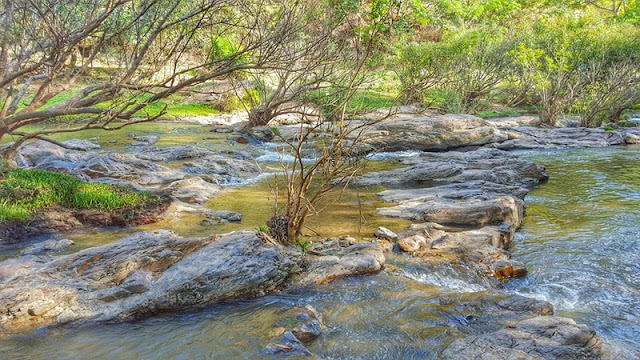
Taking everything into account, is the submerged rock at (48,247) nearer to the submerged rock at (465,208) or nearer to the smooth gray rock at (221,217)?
the smooth gray rock at (221,217)

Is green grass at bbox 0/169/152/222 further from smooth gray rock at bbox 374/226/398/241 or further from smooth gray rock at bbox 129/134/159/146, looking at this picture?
smooth gray rock at bbox 129/134/159/146

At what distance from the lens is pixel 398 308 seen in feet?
18.0

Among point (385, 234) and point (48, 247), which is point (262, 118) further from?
point (48, 247)

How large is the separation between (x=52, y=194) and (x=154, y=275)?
386 cm

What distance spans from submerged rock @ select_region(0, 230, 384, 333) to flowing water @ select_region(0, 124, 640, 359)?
176 mm

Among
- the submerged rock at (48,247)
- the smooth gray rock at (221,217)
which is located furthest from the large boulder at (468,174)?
the submerged rock at (48,247)

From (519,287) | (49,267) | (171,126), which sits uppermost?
(171,126)

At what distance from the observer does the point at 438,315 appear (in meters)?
5.27

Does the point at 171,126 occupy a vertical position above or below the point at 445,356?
above

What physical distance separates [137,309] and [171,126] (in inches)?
788

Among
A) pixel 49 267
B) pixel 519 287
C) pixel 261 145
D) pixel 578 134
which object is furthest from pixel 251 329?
pixel 578 134

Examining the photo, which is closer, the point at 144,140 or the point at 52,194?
the point at 52,194

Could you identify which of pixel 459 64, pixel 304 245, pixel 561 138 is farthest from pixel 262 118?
pixel 304 245

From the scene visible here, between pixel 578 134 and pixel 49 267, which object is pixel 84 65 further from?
pixel 578 134
